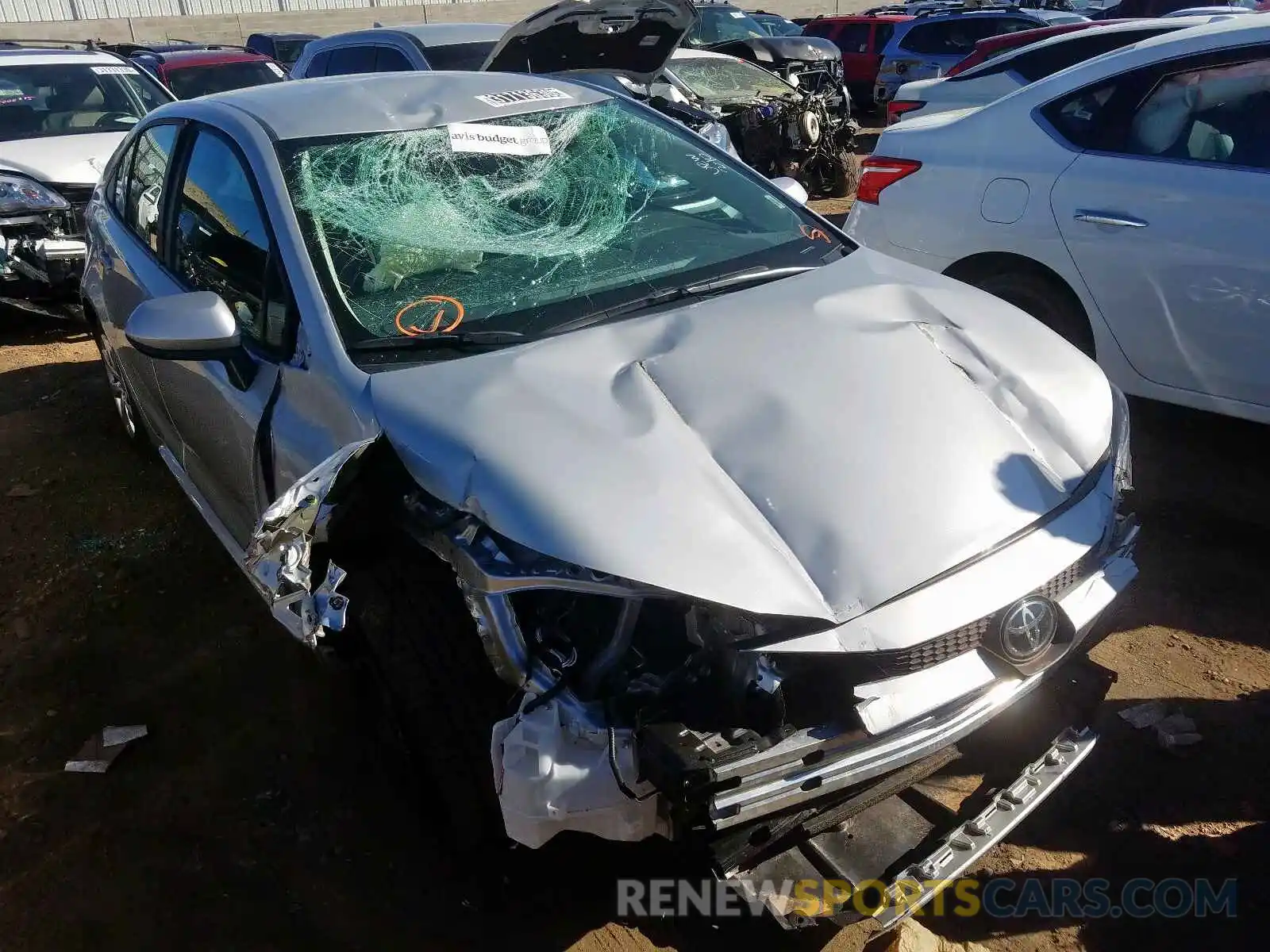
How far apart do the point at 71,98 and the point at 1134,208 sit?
6.97 meters

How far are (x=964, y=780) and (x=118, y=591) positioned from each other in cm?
307

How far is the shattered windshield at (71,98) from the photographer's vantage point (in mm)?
6605

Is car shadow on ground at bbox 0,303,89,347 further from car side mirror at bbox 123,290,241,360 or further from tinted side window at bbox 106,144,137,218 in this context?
car side mirror at bbox 123,290,241,360

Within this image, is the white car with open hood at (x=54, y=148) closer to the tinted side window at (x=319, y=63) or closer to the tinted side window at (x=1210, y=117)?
the tinted side window at (x=319, y=63)

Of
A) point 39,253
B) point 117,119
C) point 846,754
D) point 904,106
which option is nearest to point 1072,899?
point 846,754

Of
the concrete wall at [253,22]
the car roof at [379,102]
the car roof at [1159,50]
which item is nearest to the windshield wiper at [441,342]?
the car roof at [379,102]

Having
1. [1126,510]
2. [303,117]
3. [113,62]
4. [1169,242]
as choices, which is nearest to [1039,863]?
[1126,510]

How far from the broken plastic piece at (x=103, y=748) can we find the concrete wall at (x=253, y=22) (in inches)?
849

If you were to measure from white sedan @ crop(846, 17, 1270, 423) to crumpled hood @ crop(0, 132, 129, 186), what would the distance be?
521 centimetres

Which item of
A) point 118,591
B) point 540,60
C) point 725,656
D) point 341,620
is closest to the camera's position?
point 725,656

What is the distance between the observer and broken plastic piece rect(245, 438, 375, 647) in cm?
204

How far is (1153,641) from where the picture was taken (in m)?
3.08

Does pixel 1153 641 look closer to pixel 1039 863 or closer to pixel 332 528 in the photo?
pixel 1039 863

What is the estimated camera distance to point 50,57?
6.96 meters
